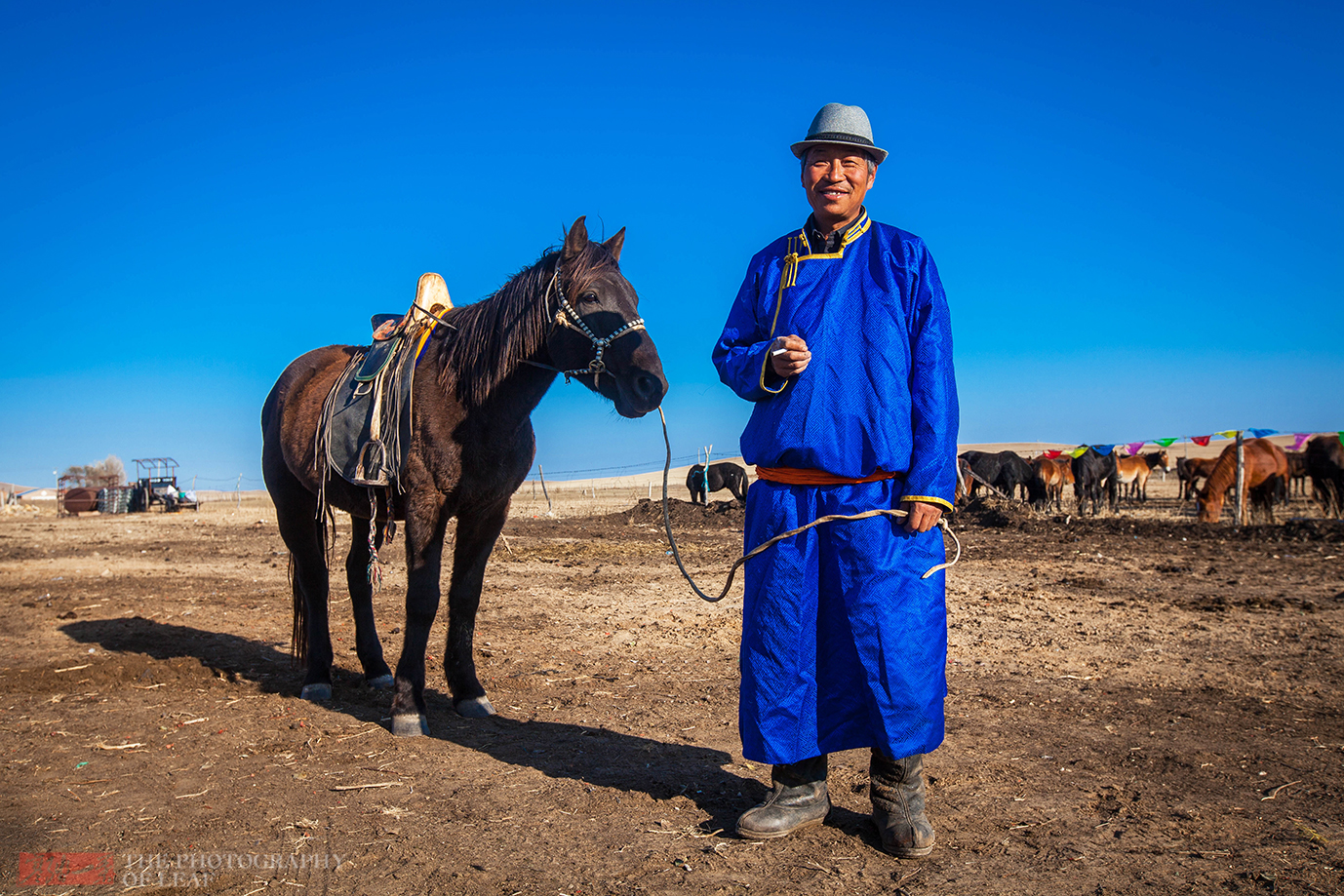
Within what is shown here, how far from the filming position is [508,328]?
3.75 metres

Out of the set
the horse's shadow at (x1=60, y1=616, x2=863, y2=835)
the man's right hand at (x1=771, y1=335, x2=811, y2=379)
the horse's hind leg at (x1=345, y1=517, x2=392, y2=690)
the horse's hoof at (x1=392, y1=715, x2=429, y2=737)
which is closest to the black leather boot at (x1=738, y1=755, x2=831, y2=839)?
the horse's shadow at (x1=60, y1=616, x2=863, y2=835)

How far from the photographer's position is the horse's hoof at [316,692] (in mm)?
4328

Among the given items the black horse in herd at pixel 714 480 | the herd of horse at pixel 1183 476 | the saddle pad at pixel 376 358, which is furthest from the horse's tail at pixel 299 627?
the black horse in herd at pixel 714 480

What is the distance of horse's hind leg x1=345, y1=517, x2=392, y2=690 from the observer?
4.69 meters

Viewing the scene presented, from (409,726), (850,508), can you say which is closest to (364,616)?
(409,726)

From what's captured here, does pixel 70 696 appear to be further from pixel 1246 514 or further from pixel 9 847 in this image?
pixel 1246 514

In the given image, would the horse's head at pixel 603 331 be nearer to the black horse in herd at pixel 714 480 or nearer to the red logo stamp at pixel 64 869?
the red logo stamp at pixel 64 869

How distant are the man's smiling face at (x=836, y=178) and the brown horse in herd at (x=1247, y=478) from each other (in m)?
17.8

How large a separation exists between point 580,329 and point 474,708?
2.11m

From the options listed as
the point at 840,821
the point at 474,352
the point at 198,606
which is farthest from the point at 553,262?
the point at 198,606

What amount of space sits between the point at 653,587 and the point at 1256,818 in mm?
5984

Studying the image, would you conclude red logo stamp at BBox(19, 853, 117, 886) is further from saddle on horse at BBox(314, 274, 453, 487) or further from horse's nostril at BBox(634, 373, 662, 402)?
horse's nostril at BBox(634, 373, 662, 402)

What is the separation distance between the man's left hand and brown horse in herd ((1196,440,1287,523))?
57.9ft

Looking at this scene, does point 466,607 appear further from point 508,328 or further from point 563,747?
point 508,328
